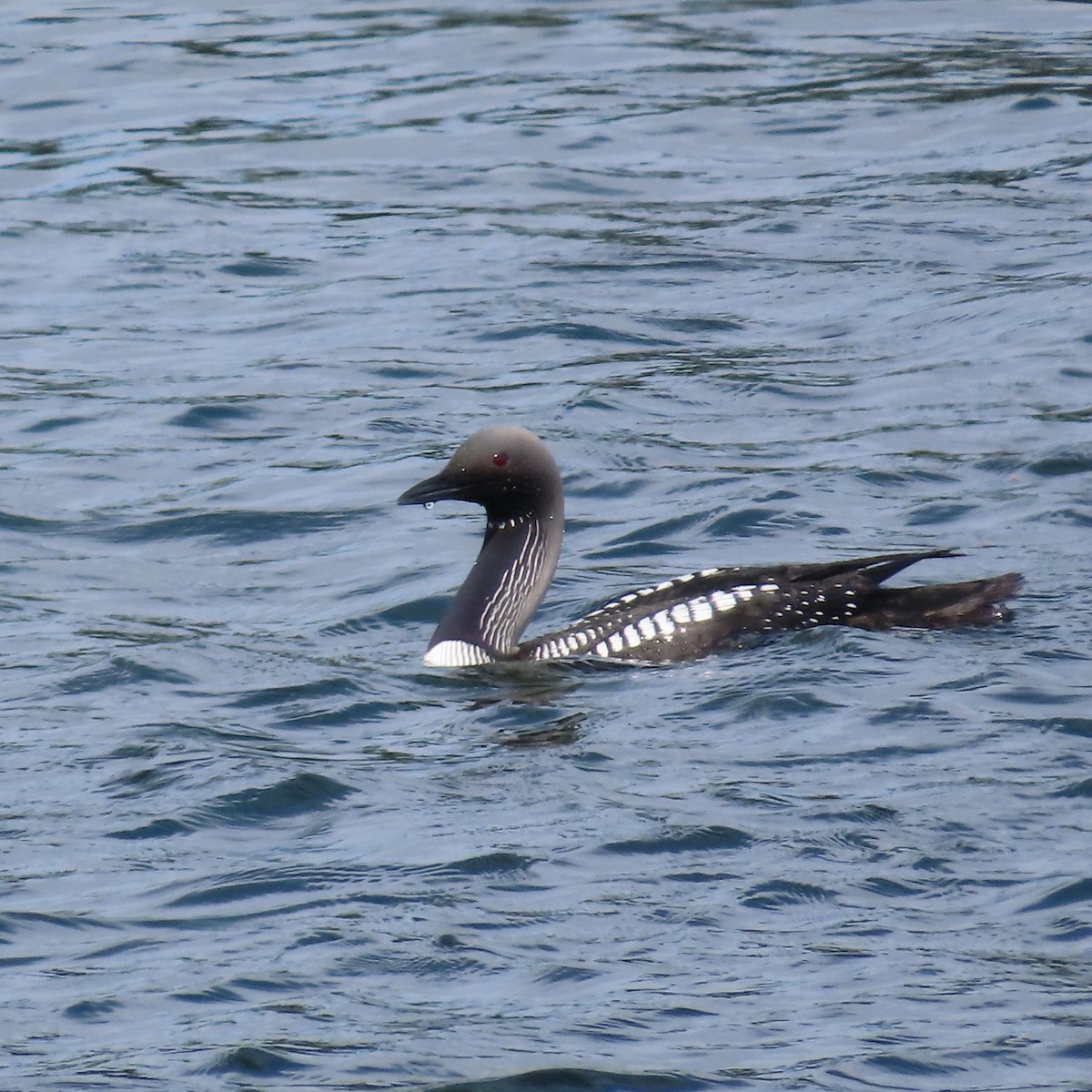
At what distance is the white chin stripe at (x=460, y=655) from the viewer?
315 inches

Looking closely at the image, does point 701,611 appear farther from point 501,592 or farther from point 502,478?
point 502,478

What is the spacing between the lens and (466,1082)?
4859 mm

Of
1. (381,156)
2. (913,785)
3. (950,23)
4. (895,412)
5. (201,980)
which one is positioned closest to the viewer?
(201,980)

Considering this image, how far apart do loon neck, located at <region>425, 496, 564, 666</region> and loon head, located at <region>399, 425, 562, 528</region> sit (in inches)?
1.2

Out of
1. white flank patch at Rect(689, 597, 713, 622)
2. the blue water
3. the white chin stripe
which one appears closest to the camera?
the blue water

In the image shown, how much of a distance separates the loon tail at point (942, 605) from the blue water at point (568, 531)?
112mm

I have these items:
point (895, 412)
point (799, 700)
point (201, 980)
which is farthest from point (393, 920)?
point (895, 412)

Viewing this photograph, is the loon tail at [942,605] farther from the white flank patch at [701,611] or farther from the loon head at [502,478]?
the loon head at [502,478]

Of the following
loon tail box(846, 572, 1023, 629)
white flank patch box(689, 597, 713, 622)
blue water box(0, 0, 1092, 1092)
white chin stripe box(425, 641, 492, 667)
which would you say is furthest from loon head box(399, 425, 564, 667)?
loon tail box(846, 572, 1023, 629)

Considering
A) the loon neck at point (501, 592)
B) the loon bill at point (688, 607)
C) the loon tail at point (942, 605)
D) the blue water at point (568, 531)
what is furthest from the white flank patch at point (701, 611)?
the loon neck at point (501, 592)

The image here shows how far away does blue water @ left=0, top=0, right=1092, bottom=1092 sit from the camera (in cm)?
526

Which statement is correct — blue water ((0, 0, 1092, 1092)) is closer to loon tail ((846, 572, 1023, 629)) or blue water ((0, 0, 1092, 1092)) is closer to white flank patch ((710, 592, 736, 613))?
loon tail ((846, 572, 1023, 629))

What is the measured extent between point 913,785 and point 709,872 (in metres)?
0.85

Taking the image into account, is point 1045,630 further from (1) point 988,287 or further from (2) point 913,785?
(1) point 988,287
